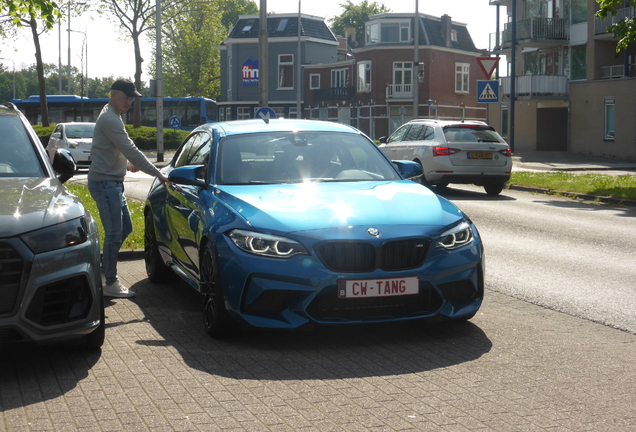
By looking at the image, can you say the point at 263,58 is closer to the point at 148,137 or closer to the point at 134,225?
the point at 134,225

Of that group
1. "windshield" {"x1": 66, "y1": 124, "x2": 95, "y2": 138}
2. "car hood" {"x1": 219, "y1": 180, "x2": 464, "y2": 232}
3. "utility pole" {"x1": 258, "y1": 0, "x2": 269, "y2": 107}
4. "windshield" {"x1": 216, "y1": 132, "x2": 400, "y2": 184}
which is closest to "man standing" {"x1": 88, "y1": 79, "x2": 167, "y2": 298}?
"windshield" {"x1": 216, "y1": 132, "x2": 400, "y2": 184}

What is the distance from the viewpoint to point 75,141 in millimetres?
29547

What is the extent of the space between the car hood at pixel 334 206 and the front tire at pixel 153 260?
6.22ft

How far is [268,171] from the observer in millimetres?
6859

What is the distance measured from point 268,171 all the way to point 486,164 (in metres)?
12.8

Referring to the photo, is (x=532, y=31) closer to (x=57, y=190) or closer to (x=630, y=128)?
(x=630, y=128)

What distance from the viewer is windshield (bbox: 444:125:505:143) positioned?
1912 cm

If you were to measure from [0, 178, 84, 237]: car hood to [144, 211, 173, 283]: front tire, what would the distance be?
2273mm

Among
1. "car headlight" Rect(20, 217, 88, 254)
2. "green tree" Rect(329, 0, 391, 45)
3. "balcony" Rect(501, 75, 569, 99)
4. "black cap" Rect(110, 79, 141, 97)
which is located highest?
"green tree" Rect(329, 0, 391, 45)

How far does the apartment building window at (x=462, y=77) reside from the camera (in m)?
65.6

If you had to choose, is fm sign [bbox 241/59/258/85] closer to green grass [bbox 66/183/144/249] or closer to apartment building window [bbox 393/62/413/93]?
apartment building window [bbox 393/62/413/93]

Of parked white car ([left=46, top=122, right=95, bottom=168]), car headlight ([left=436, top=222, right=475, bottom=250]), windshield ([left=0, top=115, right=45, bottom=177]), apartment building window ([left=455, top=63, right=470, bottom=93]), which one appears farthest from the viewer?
apartment building window ([left=455, top=63, right=470, bottom=93])

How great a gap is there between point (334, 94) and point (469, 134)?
1956 inches

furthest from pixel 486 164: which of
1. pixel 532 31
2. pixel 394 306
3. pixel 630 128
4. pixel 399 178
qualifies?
pixel 532 31
